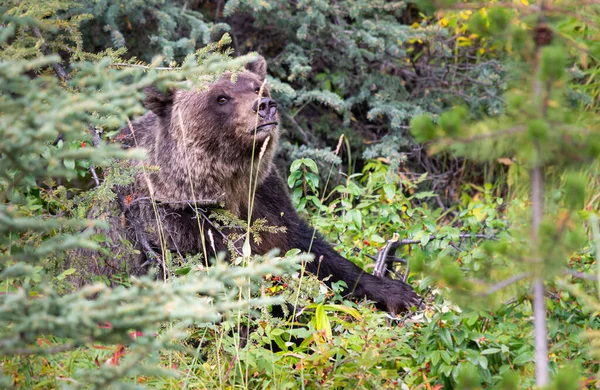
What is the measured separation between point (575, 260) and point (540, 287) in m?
1.82

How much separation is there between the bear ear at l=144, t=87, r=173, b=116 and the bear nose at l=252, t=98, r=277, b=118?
0.62 metres

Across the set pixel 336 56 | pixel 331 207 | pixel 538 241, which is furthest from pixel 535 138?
pixel 336 56

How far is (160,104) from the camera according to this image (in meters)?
4.54

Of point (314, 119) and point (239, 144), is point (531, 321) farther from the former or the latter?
point (314, 119)

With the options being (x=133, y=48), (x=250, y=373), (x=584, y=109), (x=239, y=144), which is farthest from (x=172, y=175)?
(x=584, y=109)

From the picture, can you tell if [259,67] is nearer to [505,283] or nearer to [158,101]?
[158,101]

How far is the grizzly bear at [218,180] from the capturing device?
4.21 metres

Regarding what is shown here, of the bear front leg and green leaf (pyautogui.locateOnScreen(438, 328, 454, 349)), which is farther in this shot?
the bear front leg

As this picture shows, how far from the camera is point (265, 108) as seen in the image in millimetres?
4199

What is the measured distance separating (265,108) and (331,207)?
1113 mm

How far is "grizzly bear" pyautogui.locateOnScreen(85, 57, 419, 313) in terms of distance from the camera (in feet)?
13.8

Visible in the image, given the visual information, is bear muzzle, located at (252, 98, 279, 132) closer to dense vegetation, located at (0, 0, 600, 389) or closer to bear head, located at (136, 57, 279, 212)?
bear head, located at (136, 57, 279, 212)

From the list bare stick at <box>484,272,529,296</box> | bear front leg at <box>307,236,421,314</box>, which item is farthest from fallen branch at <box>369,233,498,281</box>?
bare stick at <box>484,272,529,296</box>

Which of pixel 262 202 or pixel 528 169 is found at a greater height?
pixel 528 169
